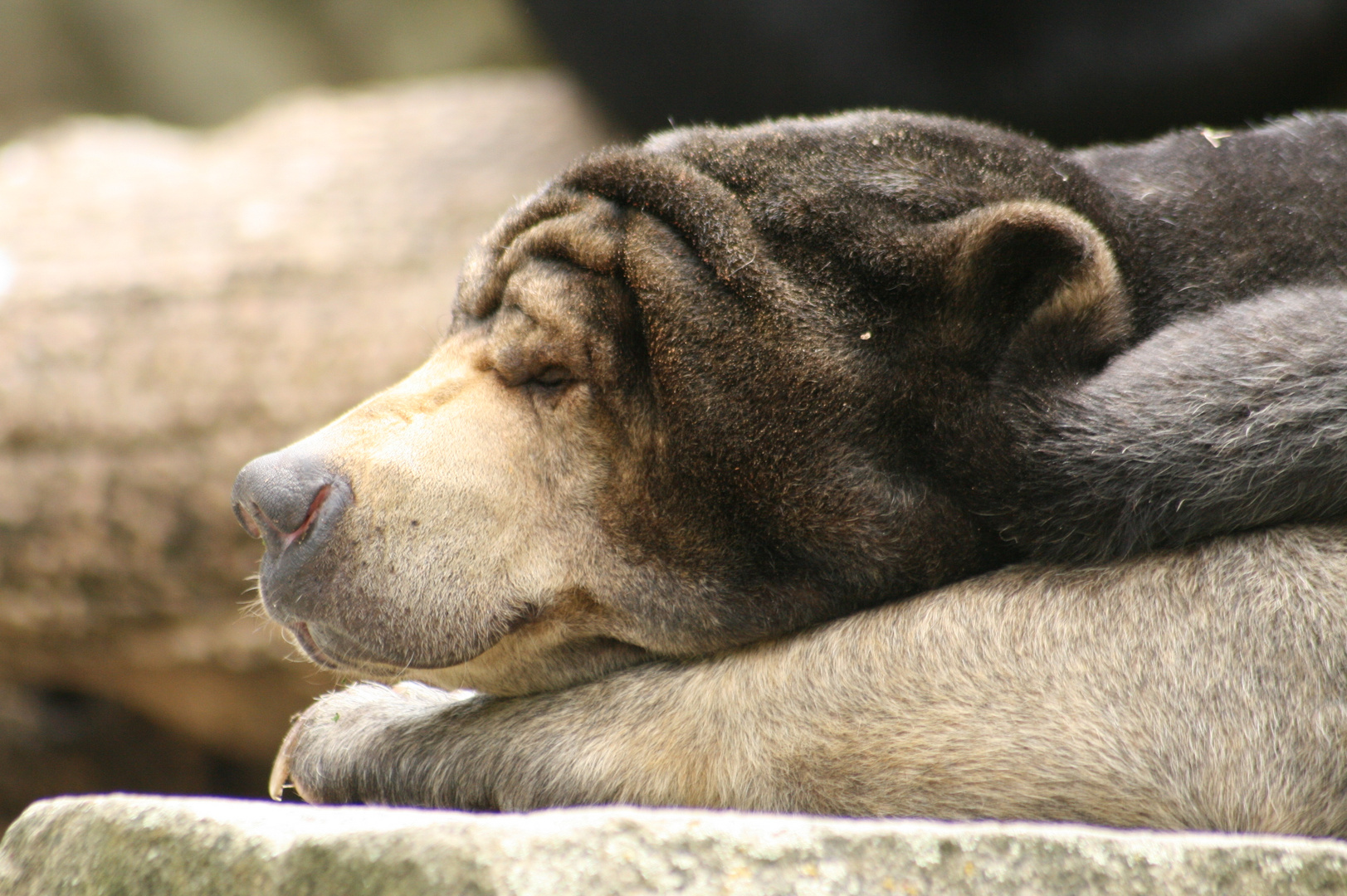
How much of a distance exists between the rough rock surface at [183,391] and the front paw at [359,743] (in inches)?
105

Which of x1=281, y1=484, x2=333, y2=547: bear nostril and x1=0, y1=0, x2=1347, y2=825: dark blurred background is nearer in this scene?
x1=281, y1=484, x2=333, y2=547: bear nostril

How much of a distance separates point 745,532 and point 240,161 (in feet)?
17.2

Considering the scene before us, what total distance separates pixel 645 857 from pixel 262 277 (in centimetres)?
465

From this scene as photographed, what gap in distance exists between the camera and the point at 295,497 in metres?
2.24

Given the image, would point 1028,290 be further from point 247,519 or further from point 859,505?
point 247,519

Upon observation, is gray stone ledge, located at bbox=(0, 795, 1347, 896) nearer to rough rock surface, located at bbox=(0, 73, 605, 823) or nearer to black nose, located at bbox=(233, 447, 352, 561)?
black nose, located at bbox=(233, 447, 352, 561)

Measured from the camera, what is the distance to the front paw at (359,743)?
237 centimetres

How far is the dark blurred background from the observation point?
533cm

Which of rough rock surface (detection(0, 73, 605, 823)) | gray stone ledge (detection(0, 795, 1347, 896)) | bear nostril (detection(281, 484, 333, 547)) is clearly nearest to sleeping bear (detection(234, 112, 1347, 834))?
bear nostril (detection(281, 484, 333, 547))

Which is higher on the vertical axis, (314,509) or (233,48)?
(233,48)

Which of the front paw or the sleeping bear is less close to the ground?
the sleeping bear

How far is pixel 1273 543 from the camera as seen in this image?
2.10 metres

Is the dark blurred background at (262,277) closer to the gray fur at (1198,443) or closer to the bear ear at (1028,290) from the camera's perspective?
the bear ear at (1028,290)

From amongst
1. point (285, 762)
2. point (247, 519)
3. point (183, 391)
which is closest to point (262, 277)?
Result: point (183, 391)
